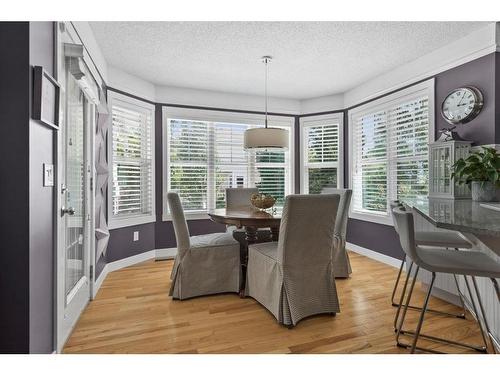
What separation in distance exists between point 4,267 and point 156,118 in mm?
3190

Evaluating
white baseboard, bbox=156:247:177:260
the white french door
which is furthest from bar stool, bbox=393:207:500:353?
white baseboard, bbox=156:247:177:260

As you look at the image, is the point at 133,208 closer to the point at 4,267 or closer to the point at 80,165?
the point at 80,165

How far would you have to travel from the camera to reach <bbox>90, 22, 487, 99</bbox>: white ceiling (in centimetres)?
280

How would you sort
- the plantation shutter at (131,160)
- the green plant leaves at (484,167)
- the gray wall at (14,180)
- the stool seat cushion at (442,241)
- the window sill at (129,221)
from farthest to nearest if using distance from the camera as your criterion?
the plantation shutter at (131,160)
the window sill at (129,221)
the green plant leaves at (484,167)
the stool seat cushion at (442,241)
the gray wall at (14,180)

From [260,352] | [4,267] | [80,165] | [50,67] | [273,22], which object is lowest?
[260,352]

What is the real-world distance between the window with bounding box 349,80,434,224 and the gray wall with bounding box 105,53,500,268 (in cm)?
14

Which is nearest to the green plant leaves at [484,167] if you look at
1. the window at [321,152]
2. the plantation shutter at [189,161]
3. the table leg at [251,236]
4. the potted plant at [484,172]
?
the potted plant at [484,172]

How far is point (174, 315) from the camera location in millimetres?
2525

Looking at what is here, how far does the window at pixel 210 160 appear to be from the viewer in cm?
450

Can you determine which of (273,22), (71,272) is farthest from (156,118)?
(71,272)

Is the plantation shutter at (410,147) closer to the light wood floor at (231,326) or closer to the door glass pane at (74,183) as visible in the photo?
the light wood floor at (231,326)

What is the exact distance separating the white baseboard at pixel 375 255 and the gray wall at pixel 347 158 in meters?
0.05

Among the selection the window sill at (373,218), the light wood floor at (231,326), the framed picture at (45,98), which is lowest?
the light wood floor at (231,326)

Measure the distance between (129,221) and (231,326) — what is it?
7.33 ft
